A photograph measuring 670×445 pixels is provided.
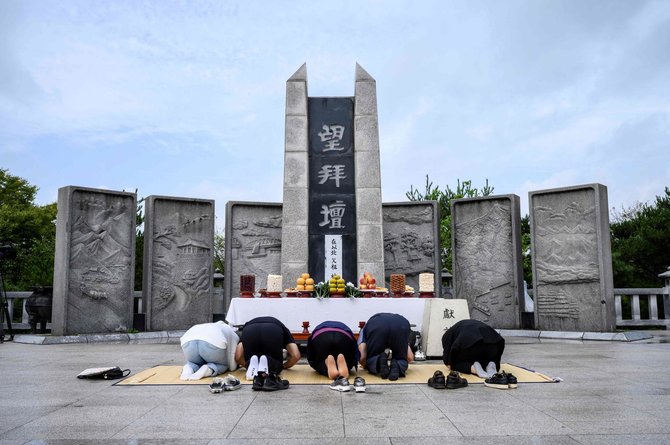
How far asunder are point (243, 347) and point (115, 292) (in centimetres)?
778

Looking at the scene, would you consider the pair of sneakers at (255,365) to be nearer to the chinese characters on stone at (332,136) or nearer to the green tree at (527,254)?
the chinese characters on stone at (332,136)

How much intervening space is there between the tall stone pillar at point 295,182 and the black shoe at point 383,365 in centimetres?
614

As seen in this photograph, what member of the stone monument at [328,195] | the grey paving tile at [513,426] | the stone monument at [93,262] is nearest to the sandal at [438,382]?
the grey paving tile at [513,426]

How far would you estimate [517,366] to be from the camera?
7449mm

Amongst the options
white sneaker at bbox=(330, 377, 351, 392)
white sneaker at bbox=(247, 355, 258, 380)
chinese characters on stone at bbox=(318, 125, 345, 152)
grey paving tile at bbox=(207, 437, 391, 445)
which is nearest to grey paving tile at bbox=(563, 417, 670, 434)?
grey paving tile at bbox=(207, 437, 391, 445)

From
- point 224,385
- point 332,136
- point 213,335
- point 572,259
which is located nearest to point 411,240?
point 332,136

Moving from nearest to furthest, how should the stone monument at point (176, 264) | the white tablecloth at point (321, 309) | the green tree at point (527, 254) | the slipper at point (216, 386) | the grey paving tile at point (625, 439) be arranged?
the grey paving tile at point (625, 439) → the slipper at point (216, 386) → the white tablecloth at point (321, 309) → the stone monument at point (176, 264) → the green tree at point (527, 254)

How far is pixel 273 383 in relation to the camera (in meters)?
5.69

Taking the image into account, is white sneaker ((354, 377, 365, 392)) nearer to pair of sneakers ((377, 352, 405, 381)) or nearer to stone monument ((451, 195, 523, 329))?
pair of sneakers ((377, 352, 405, 381))

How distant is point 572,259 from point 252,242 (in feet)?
24.5

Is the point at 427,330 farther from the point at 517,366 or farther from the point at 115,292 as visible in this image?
the point at 115,292

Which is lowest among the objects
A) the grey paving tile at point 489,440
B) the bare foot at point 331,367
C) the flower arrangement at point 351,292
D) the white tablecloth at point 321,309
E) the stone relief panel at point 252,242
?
the grey paving tile at point 489,440

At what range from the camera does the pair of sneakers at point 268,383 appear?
5.66 meters

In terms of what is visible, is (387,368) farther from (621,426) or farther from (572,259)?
(572,259)
